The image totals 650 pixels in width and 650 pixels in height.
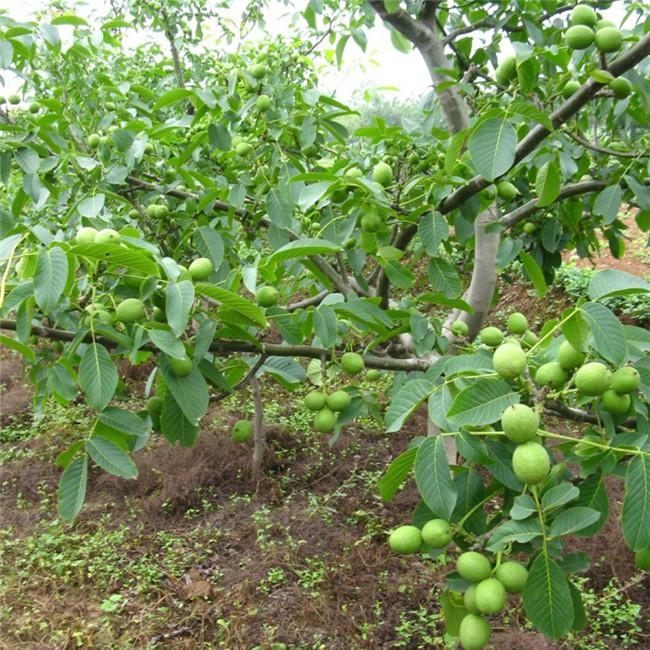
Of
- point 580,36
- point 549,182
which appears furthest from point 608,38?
point 549,182

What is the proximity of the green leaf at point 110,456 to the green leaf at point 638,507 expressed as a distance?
0.83 m

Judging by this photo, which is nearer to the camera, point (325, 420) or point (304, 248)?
point (304, 248)

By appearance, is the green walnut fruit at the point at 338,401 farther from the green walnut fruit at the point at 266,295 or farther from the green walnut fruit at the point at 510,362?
the green walnut fruit at the point at 510,362

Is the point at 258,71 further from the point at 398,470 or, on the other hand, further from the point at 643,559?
the point at 643,559

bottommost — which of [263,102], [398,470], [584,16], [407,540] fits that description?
[407,540]

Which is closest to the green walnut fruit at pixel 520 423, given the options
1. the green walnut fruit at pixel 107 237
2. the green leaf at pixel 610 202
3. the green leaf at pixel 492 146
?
the green leaf at pixel 492 146

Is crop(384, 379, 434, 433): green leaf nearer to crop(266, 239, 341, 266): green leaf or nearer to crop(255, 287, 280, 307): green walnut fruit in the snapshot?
crop(266, 239, 341, 266): green leaf

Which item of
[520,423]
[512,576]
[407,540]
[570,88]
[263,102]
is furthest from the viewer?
[263,102]

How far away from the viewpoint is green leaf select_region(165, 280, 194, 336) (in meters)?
1.01

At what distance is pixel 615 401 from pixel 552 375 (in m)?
0.10

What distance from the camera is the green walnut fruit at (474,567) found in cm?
100

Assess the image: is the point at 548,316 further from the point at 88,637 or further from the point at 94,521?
the point at 88,637

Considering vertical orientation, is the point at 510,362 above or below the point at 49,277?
below

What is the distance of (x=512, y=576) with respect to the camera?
98cm
